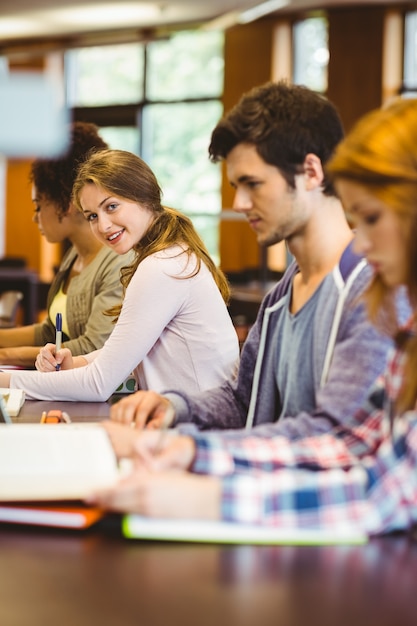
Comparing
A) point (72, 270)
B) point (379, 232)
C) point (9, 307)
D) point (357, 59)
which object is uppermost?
point (357, 59)

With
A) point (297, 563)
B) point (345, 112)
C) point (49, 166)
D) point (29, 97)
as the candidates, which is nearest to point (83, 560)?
point (297, 563)

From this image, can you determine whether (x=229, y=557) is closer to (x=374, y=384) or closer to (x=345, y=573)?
(x=345, y=573)

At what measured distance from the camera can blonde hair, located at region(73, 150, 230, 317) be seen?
7.28 feet

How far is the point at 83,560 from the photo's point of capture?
97 cm

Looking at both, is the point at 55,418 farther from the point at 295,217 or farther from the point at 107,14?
the point at 107,14

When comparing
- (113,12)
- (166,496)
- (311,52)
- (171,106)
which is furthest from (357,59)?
(166,496)

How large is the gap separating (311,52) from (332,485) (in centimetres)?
941

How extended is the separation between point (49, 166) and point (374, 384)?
196 cm

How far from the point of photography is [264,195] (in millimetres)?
1521

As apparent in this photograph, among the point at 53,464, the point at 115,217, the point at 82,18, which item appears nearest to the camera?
the point at 53,464

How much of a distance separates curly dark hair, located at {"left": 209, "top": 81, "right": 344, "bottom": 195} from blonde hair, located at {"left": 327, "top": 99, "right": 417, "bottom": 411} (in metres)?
0.39

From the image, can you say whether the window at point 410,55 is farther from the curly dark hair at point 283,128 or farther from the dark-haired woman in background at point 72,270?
the curly dark hair at point 283,128

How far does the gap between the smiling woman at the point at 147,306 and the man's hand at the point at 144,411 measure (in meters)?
0.47

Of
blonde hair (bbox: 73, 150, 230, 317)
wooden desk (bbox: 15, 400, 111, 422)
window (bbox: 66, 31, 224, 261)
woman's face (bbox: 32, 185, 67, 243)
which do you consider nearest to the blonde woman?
wooden desk (bbox: 15, 400, 111, 422)
